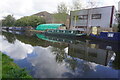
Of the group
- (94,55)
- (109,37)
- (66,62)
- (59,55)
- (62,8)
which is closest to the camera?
(66,62)

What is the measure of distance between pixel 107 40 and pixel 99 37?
120 cm

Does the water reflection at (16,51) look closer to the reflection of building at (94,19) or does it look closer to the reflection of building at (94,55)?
the reflection of building at (94,55)

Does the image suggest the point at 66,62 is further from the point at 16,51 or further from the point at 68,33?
the point at 68,33

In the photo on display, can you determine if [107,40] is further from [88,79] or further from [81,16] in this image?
[88,79]

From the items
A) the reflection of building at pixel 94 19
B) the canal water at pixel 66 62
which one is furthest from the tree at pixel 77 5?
the canal water at pixel 66 62

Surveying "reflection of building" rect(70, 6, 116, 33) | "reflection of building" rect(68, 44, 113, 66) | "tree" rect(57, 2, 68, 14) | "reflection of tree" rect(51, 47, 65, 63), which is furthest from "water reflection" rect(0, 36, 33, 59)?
"tree" rect(57, 2, 68, 14)

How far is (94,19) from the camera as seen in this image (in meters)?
19.6

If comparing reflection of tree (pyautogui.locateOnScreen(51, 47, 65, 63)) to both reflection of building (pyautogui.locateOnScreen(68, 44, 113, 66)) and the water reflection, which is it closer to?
reflection of building (pyautogui.locateOnScreen(68, 44, 113, 66))

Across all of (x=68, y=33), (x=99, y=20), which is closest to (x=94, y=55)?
(x=68, y=33)

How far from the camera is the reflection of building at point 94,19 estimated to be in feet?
58.4

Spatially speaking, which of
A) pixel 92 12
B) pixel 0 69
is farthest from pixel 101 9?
pixel 0 69

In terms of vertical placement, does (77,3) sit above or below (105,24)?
above

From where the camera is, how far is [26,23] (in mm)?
37219

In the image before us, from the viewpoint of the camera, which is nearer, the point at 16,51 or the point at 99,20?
the point at 16,51
